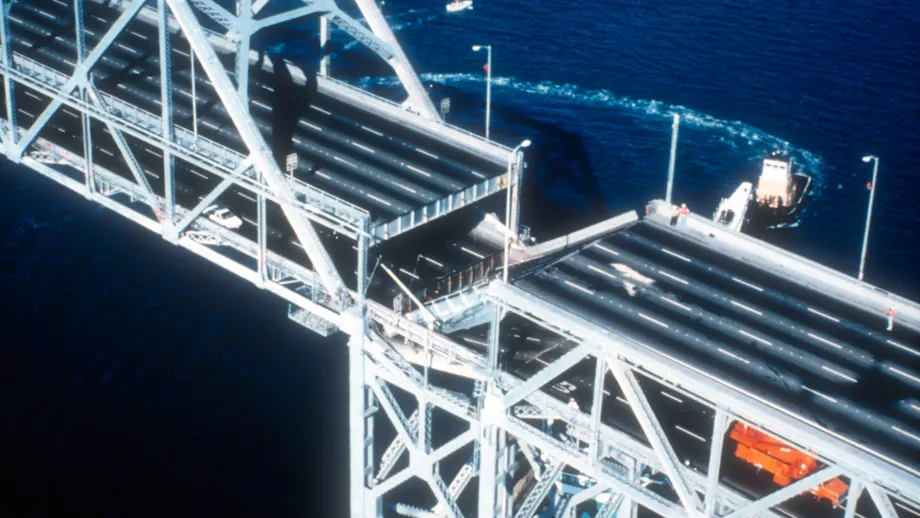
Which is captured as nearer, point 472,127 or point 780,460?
point 780,460

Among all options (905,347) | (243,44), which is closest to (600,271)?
(905,347)

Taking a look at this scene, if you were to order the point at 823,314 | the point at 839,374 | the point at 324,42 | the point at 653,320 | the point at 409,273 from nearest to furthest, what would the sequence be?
the point at 839,374
the point at 653,320
the point at 823,314
the point at 409,273
the point at 324,42

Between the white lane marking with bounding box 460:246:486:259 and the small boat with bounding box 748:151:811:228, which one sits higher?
the small boat with bounding box 748:151:811:228

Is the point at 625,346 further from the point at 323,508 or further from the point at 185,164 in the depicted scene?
the point at 185,164

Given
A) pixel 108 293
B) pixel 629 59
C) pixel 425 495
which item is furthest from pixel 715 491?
pixel 629 59

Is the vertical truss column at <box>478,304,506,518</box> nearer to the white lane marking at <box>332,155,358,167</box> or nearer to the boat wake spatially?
the white lane marking at <box>332,155,358,167</box>

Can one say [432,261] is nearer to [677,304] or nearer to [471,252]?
[471,252]

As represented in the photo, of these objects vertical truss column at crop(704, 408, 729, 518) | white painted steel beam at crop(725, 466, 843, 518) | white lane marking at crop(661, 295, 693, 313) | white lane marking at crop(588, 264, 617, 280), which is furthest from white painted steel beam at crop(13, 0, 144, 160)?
white painted steel beam at crop(725, 466, 843, 518)

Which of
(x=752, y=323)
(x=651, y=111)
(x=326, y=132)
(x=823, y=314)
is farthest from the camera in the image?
(x=651, y=111)
